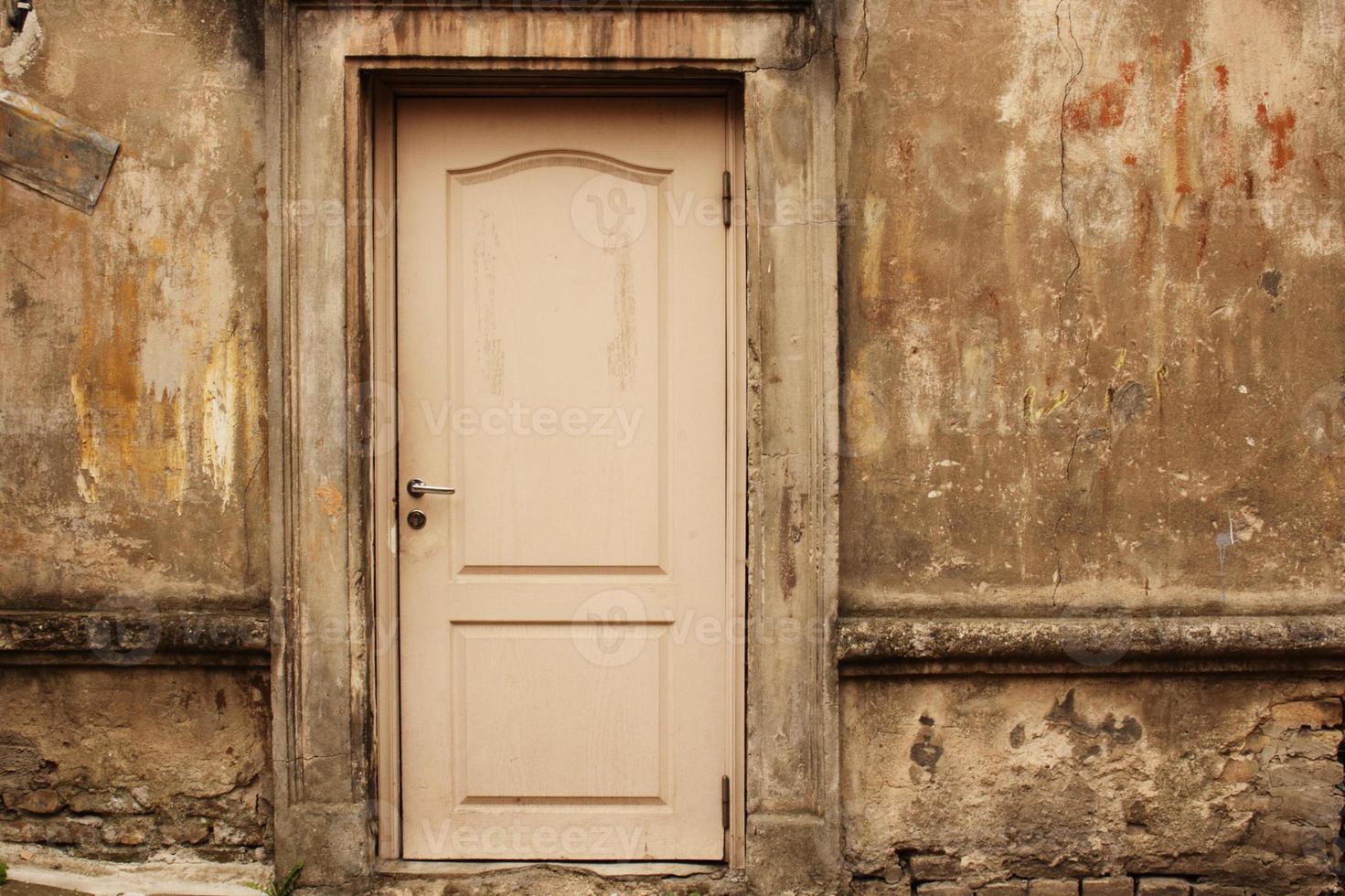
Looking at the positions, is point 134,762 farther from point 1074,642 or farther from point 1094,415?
point 1094,415

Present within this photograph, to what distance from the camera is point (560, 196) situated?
3.37 meters

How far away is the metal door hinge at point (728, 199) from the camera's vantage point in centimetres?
336

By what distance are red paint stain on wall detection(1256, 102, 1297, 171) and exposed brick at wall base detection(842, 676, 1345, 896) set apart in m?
1.59

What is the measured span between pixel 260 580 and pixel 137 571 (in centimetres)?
38

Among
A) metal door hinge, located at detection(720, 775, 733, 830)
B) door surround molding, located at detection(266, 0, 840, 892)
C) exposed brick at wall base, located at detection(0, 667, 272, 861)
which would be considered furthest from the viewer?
metal door hinge, located at detection(720, 775, 733, 830)

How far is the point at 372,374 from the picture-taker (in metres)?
3.29

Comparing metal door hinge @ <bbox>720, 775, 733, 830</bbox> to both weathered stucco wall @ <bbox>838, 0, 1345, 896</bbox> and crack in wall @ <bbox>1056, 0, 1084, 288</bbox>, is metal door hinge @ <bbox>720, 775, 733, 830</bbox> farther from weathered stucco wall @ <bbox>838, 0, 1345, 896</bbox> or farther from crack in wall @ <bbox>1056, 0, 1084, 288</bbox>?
crack in wall @ <bbox>1056, 0, 1084, 288</bbox>

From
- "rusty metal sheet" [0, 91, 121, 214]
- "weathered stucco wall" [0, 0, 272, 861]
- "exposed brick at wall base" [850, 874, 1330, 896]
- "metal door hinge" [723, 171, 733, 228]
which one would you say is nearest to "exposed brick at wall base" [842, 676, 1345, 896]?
"exposed brick at wall base" [850, 874, 1330, 896]

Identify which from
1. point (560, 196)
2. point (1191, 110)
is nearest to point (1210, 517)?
point (1191, 110)

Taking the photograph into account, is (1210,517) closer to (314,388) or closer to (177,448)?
(314,388)

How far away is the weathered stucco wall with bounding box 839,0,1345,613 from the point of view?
10.7 feet

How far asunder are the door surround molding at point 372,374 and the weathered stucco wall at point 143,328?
15 centimetres

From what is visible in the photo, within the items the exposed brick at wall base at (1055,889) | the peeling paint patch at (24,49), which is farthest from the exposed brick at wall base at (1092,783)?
the peeling paint patch at (24,49)

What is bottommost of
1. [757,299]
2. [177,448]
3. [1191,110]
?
[177,448]
